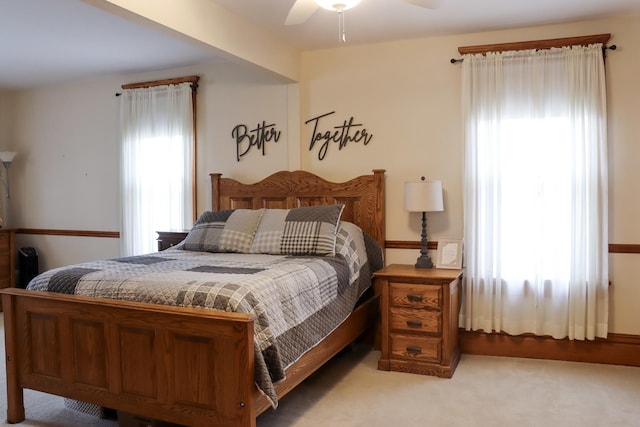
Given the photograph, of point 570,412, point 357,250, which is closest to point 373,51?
point 357,250

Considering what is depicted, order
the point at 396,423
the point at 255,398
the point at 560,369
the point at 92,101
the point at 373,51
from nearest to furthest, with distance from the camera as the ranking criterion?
the point at 255,398 < the point at 396,423 < the point at 560,369 < the point at 373,51 < the point at 92,101

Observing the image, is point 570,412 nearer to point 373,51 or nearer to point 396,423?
point 396,423

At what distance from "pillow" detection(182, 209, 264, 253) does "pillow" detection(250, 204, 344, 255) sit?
0.07 m

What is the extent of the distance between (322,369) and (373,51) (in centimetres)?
251

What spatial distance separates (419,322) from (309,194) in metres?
1.43

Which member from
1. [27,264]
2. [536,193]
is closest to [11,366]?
[27,264]

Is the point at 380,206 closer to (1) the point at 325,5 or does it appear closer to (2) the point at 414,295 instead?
(2) the point at 414,295

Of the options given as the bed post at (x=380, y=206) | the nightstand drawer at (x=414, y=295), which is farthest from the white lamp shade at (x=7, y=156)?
the nightstand drawer at (x=414, y=295)

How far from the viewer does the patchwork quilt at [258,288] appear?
2375 mm

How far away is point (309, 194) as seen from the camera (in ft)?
14.4

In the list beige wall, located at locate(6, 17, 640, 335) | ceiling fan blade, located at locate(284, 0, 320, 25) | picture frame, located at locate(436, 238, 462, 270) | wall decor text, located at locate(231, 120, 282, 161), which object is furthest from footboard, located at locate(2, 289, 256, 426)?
wall decor text, located at locate(231, 120, 282, 161)

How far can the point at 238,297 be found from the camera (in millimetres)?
2355

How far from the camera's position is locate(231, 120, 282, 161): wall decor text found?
459 cm

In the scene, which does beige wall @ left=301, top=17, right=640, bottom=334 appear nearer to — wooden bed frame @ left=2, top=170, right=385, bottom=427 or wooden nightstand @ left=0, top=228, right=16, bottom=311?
wooden bed frame @ left=2, top=170, right=385, bottom=427
